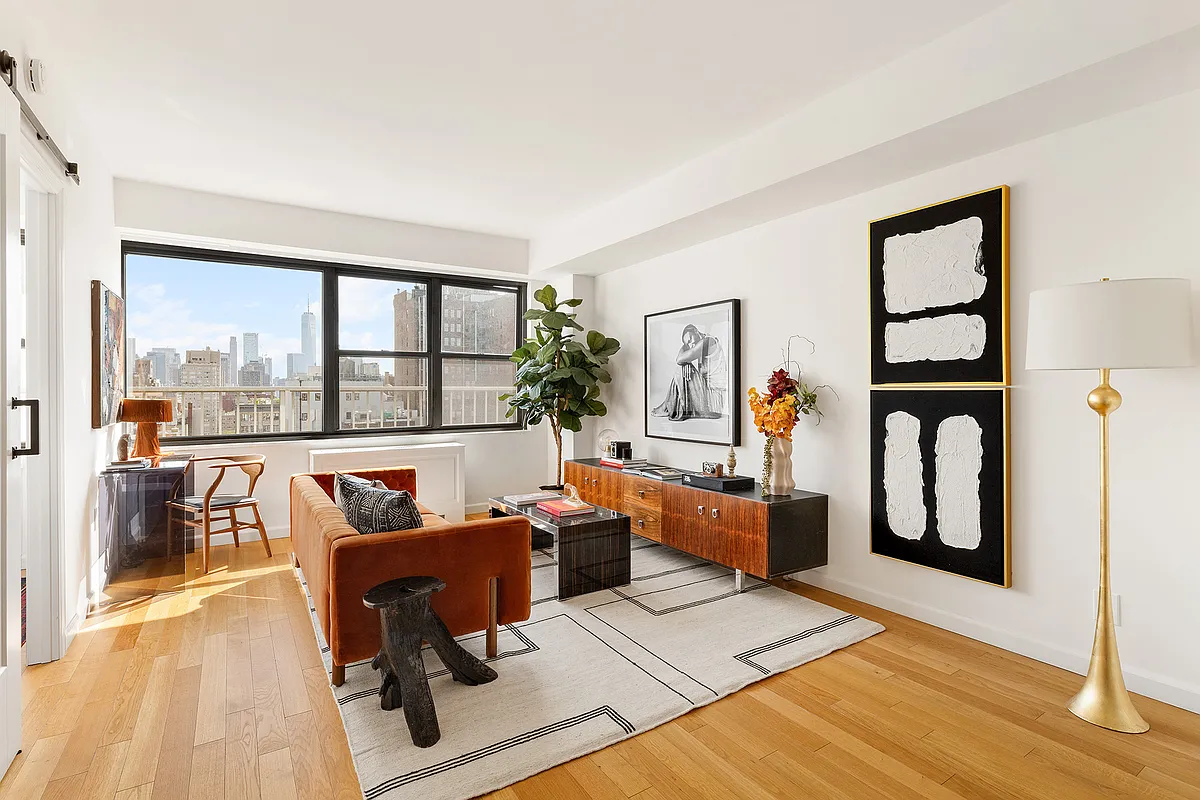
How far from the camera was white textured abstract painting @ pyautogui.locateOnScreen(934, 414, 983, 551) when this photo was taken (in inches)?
117

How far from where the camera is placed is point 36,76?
2.41m

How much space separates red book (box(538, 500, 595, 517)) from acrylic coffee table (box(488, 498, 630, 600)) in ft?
0.09

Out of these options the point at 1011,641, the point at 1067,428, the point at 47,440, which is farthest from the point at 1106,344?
the point at 47,440

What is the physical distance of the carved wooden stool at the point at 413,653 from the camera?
2.18 metres

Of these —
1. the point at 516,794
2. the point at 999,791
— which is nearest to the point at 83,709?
the point at 516,794

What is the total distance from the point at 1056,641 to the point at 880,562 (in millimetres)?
856

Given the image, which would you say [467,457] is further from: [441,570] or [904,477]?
[904,477]

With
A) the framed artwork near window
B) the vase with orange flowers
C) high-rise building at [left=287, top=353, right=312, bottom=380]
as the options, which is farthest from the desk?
the vase with orange flowers

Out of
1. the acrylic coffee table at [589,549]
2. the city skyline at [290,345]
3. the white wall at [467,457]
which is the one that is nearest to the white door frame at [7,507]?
the acrylic coffee table at [589,549]

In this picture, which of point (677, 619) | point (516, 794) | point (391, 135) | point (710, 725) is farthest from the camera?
point (391, 135)

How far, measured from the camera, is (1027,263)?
2809 mm

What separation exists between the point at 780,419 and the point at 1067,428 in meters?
1.36

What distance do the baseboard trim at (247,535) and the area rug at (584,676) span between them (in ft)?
7.39

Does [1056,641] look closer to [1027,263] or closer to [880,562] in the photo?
[880,562]
